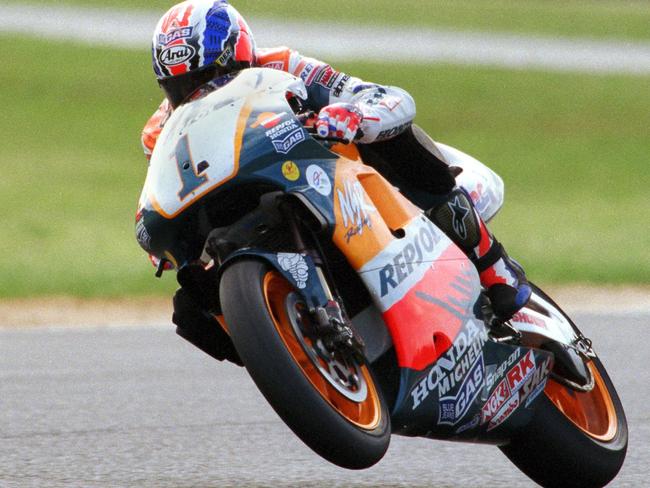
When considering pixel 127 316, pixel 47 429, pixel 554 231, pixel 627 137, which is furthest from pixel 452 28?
pixel 47 429

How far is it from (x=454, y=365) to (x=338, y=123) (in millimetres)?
795

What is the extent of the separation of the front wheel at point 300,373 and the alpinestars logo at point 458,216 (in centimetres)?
84

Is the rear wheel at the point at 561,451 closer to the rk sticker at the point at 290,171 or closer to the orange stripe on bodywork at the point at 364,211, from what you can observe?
the orange stripe on bodywork at the point at 364,211

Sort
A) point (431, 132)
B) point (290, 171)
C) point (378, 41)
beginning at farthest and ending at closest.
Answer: point (378, 41) < point (431, 132) < point (290, 171)

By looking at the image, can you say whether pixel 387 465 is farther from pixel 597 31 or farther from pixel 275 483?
pixel 597 31

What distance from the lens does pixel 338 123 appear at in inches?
166

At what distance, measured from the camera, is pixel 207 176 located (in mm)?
4043

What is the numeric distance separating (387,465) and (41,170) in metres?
14.0

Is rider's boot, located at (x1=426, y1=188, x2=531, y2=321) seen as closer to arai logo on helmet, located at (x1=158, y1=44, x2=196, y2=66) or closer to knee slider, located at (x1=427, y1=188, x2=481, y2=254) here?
knee slider, located at (x1=427, y1=188, x2=481, y2=254)

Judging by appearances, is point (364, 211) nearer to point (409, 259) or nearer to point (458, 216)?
point (409, 259)

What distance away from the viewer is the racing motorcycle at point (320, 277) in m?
3.82

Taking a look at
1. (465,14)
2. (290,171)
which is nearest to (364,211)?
(290,171)

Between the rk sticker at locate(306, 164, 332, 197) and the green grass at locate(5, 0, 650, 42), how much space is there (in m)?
27.9

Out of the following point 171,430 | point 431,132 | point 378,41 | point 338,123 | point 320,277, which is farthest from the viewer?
point 378,41
